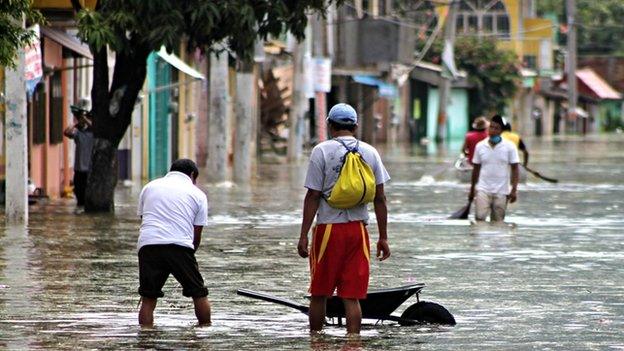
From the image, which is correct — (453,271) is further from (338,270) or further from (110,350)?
(110,350)

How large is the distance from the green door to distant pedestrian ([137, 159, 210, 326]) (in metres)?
25.3

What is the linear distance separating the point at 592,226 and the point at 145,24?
245 inches

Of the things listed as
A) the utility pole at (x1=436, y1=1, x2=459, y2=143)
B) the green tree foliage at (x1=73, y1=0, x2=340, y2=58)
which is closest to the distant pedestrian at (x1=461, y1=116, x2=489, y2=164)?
the green tree foliage at (x1=73, y1=0, x2=340, y2=58)

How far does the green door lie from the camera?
37.9 meters

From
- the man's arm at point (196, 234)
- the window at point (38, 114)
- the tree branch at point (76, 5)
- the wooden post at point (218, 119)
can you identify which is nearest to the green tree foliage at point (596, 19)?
the wooden post at point (218, 119)

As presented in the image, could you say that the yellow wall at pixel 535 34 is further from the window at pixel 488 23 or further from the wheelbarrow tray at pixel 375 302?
the wheelbarrow tray at pixel 375 302

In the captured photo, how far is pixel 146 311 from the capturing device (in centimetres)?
1181

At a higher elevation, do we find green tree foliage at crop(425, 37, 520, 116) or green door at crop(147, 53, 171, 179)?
green tree foliage at crop(425, 37, 520, 116)

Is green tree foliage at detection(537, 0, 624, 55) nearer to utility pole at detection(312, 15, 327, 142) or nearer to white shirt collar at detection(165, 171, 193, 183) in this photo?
utility pole at detection(312, 15, 327, 142)

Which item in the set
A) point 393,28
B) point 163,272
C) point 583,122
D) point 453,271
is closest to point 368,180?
point 163,272

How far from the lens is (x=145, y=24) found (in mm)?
22062

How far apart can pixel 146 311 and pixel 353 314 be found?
1423 mm

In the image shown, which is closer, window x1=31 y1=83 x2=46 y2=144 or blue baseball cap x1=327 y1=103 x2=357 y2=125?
blue baseball cap x1=327 y1=103 x2=357 y2=125

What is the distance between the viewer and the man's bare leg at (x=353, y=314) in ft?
37.4
